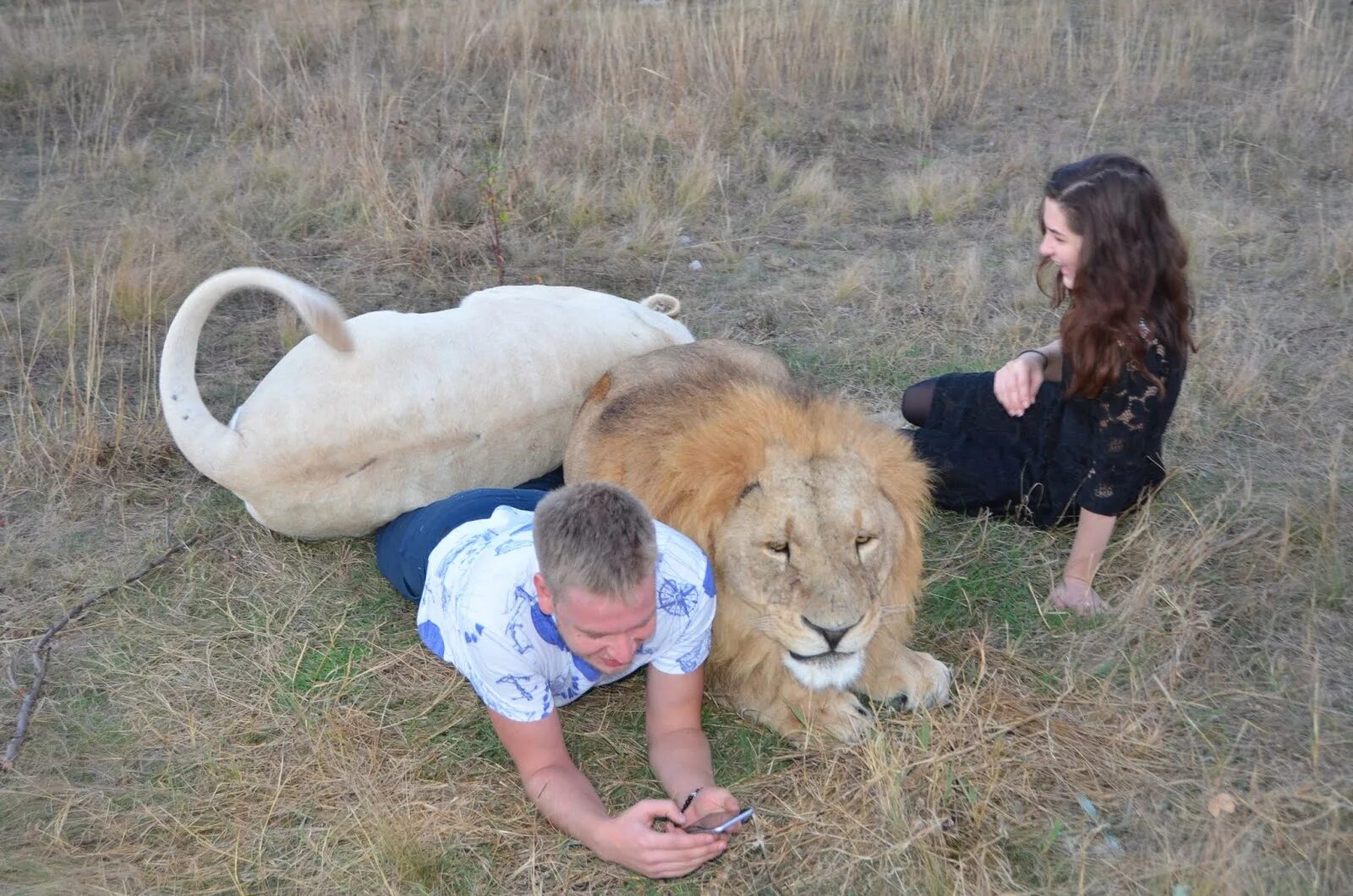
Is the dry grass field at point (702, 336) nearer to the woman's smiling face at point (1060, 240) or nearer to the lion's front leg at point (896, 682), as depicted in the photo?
the lion's front leg at point (896, 682)

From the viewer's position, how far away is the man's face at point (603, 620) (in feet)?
6.98

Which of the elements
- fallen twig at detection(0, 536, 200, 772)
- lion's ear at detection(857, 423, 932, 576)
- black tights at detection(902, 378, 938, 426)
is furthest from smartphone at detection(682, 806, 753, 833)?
black tights at detection(902, 378, 938, 426)

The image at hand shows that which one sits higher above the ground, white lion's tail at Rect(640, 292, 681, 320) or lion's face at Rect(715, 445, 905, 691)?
lion's face at Rect(715, 445, 905, 691)

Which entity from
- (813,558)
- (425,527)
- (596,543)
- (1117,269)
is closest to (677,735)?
(813,558)

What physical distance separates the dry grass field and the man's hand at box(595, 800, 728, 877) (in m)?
0.15

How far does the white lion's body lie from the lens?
3234mm

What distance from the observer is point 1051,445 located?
351cm

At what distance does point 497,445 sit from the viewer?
3.52 meters

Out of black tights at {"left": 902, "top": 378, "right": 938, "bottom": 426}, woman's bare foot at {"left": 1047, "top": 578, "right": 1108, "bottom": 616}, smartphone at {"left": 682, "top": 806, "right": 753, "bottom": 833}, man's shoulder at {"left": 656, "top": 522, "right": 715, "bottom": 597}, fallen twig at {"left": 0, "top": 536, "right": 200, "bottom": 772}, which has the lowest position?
fallen twig at {"left": 0, "top": 536, "right": 200, "bottom": 772}

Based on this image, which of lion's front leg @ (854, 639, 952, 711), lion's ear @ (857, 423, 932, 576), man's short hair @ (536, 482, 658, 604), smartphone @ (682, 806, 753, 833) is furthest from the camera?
lion's front leg @ (854, 639, 952, 711)

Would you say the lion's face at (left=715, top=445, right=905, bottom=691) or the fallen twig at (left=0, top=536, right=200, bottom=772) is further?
the fallen twig at (left=0, top=536, right=200, bottom=772)

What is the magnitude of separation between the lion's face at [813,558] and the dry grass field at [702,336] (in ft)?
1.03

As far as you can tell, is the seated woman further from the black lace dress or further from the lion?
the lion

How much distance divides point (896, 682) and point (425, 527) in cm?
125
